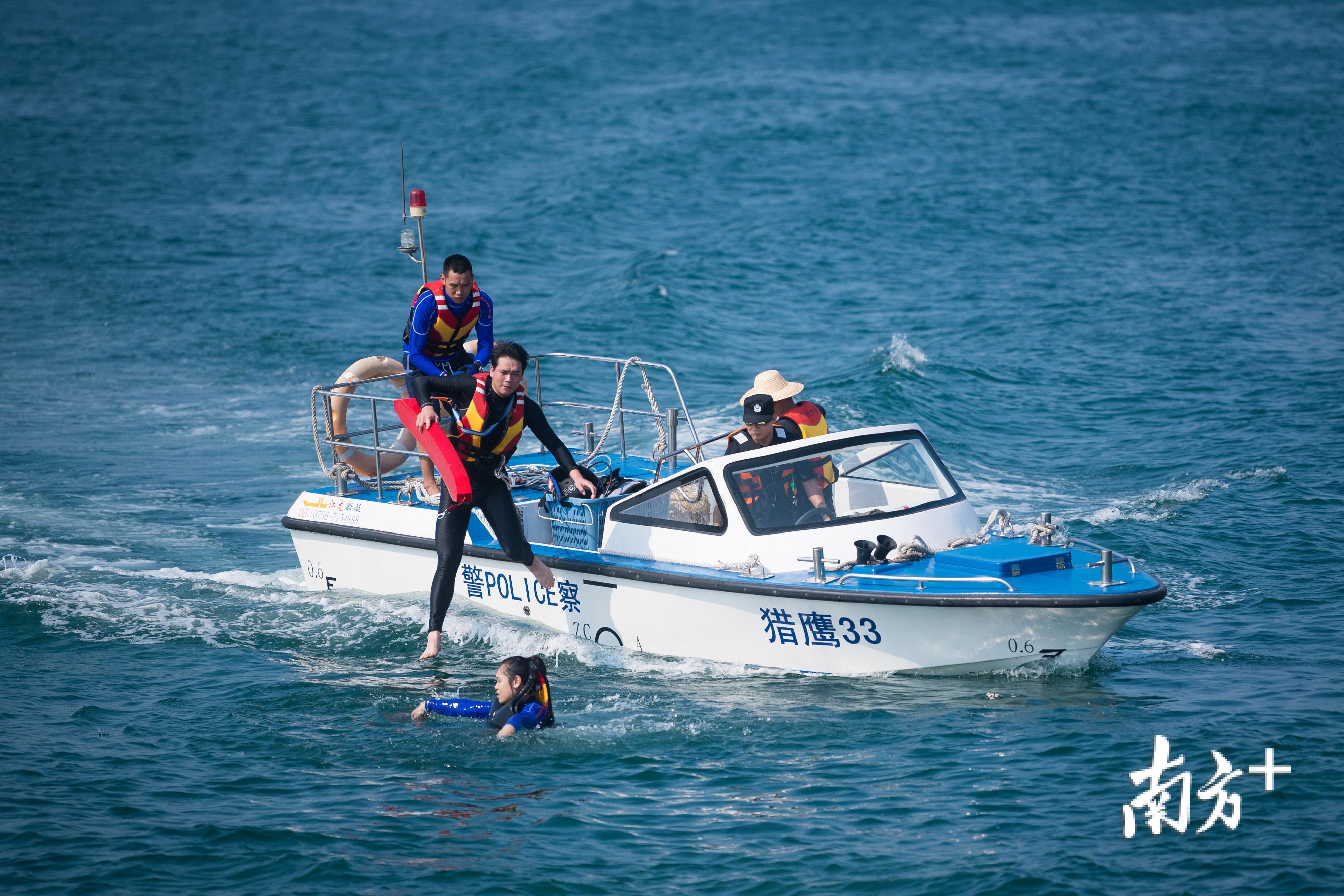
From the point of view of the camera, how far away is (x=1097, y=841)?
297 inches

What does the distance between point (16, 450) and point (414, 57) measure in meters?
37.3

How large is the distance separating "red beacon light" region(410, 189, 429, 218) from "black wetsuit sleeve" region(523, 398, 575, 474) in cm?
214

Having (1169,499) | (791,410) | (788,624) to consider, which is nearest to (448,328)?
(791,410)

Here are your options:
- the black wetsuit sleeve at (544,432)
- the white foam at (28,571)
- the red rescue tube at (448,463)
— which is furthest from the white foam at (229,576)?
the black wetsuit sleeve at (544,432)

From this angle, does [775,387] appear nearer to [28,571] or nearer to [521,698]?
[521,698]

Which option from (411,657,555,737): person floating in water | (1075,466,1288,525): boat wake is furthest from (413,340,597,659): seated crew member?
(1075,466,1288,525): boat wake

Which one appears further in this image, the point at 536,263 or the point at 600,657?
the point at 536,263

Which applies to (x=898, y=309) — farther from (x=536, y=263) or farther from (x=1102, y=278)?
(x=536, y=263)

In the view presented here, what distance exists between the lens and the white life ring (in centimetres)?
1184

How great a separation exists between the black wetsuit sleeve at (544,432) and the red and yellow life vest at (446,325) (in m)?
1.08

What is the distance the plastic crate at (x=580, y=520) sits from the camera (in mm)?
10617

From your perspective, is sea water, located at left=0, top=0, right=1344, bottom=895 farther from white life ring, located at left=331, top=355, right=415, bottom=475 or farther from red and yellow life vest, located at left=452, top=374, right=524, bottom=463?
red and yellow life vest, located at left=452, top=374, right=524, bottom=463

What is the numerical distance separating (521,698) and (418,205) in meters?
4.60

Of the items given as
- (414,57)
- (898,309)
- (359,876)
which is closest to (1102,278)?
(898,309)
